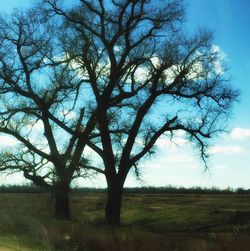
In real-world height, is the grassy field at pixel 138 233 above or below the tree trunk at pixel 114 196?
below

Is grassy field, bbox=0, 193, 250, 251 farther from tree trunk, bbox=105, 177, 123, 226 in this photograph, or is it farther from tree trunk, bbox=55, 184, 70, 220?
tree trunk, bbox=105, 177, 123, 226

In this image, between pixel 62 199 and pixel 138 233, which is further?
pixel 62 199

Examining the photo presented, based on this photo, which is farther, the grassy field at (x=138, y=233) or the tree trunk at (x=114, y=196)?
the tree trunk at (x=114, y=196)

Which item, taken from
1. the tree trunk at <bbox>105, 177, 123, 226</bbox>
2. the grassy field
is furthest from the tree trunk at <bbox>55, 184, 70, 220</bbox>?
the tree trunk at <bbox>105, 177, 123, 226</bbox>

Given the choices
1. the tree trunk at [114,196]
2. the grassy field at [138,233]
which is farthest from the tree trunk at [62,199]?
the tree trunk at [114,196]

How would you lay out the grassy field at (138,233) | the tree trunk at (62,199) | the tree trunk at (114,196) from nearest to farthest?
the grassy field at (138,233)
the tree trunk at (114,196)
the tree trunk at (62,199)

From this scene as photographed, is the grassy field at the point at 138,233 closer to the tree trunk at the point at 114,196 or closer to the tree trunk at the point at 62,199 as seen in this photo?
the tree trunk at the point at 62,199

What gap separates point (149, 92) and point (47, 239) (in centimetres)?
1652

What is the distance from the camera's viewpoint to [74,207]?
4241 centimetres

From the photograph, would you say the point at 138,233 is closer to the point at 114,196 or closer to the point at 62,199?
the point at 114,196

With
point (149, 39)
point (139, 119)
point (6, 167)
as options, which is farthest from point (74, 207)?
point (149, 39)

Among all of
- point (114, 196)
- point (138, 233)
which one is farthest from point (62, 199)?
point (138, 233)

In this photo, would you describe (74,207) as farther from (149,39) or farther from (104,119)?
(149,39)

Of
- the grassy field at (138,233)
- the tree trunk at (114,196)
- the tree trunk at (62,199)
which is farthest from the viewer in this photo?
the tree trunk at (62,199)
